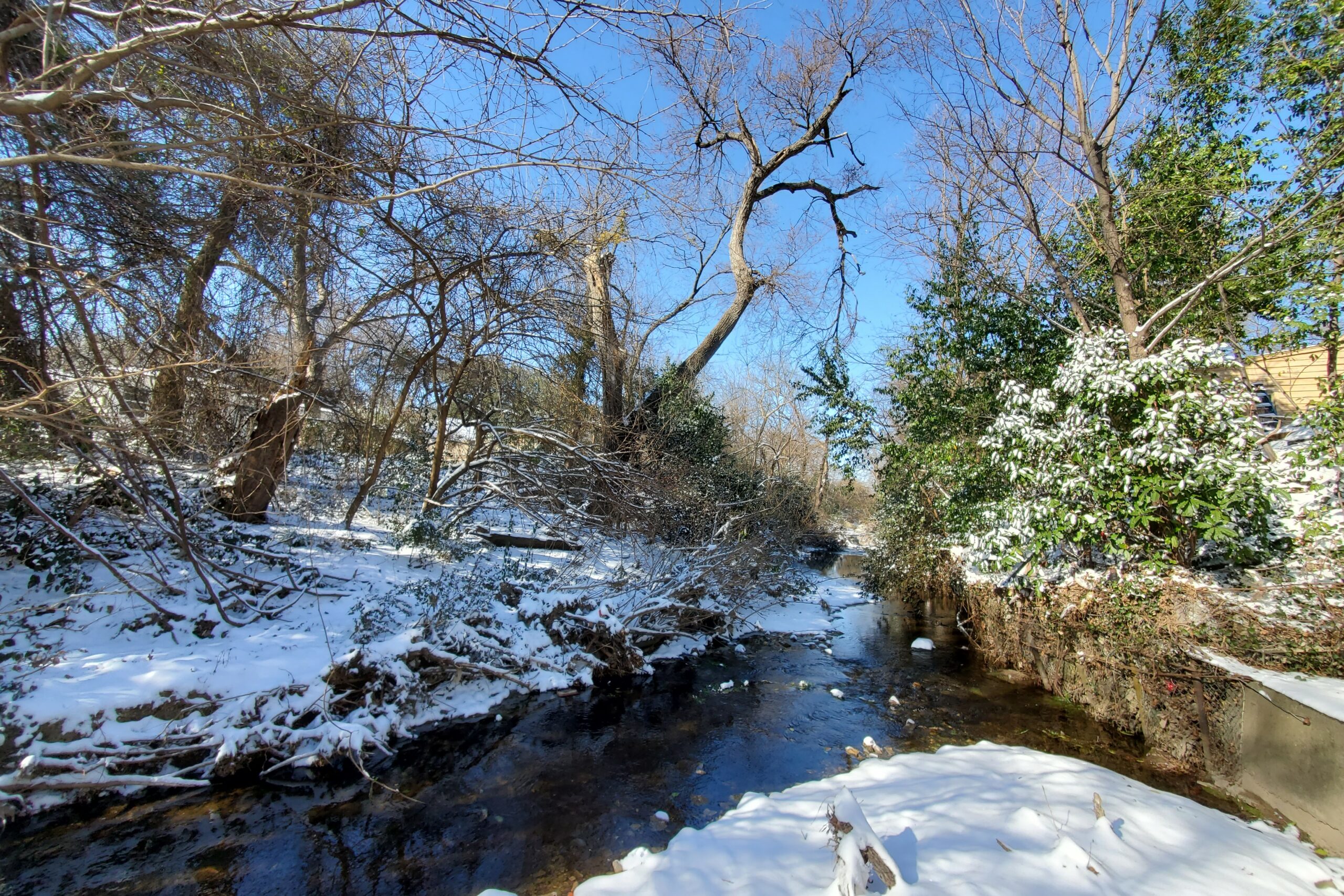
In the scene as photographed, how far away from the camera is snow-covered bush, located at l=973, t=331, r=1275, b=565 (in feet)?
17.7

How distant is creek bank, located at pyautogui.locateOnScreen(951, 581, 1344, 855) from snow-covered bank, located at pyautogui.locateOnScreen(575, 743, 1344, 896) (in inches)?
19.2

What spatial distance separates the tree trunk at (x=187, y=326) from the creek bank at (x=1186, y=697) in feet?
28.7

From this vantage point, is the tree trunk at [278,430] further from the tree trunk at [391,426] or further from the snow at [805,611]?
the snow at [805,611]

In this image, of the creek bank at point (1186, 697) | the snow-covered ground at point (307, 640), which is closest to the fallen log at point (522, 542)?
the snow-covered ground at point (307, 640)

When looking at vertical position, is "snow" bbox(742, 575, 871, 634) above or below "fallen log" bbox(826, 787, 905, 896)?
below

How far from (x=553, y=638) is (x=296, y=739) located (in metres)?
3.22

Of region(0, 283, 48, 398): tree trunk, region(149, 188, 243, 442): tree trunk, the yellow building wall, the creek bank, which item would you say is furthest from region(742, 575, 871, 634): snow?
region(0, 283, 48, 398): tree trunk

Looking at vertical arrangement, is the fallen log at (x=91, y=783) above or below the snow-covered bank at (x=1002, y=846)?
below

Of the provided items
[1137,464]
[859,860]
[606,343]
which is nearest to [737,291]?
[606,343]

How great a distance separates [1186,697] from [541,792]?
5702 millimetres

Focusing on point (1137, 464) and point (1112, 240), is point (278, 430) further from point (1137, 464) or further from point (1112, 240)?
point (1112, 240)

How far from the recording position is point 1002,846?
290 cm

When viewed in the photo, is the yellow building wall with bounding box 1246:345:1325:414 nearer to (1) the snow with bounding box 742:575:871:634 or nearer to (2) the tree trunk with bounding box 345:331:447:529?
(1) the snow with bounding box 742:575:871:634

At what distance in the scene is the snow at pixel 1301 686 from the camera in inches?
152
